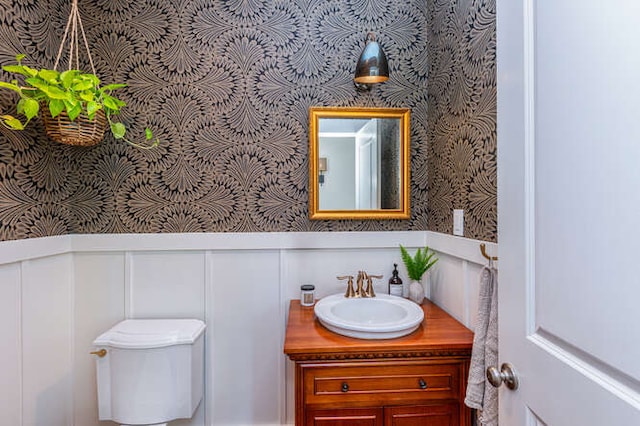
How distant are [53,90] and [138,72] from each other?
555mm

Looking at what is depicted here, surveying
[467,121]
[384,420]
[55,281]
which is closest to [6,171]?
[55,281]

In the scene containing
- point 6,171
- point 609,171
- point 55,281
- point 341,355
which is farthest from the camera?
point 55,281

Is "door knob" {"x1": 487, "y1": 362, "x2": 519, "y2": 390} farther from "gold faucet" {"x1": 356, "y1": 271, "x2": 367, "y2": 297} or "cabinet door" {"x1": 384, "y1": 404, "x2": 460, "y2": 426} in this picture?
"gold faucet" {"x1": 356, "y1": 271, "x2": 367, "y2": 297}

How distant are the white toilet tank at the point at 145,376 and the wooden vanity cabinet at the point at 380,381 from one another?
59 cm

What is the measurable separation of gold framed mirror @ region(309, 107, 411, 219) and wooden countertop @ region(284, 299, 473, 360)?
0.65m

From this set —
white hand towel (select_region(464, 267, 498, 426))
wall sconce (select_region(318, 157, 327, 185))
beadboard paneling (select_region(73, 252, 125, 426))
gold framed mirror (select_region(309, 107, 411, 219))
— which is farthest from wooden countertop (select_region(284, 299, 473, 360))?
beadboard paneling (select_region(73, 252, 125, 426))

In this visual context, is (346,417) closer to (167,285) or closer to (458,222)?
(458,222)

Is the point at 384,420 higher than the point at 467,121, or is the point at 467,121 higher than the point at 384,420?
the point at 467,121

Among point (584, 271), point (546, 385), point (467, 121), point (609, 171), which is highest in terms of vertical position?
point (467, 121)

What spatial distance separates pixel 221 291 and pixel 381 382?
95cm

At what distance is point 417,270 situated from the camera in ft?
5.81

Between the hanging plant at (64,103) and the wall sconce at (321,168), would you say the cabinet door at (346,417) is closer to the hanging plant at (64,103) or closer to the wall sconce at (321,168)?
the wall sconce at (321,168)

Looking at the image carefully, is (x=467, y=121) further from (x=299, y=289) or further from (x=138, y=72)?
(x=138, y=72)

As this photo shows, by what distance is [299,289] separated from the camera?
1873mm
